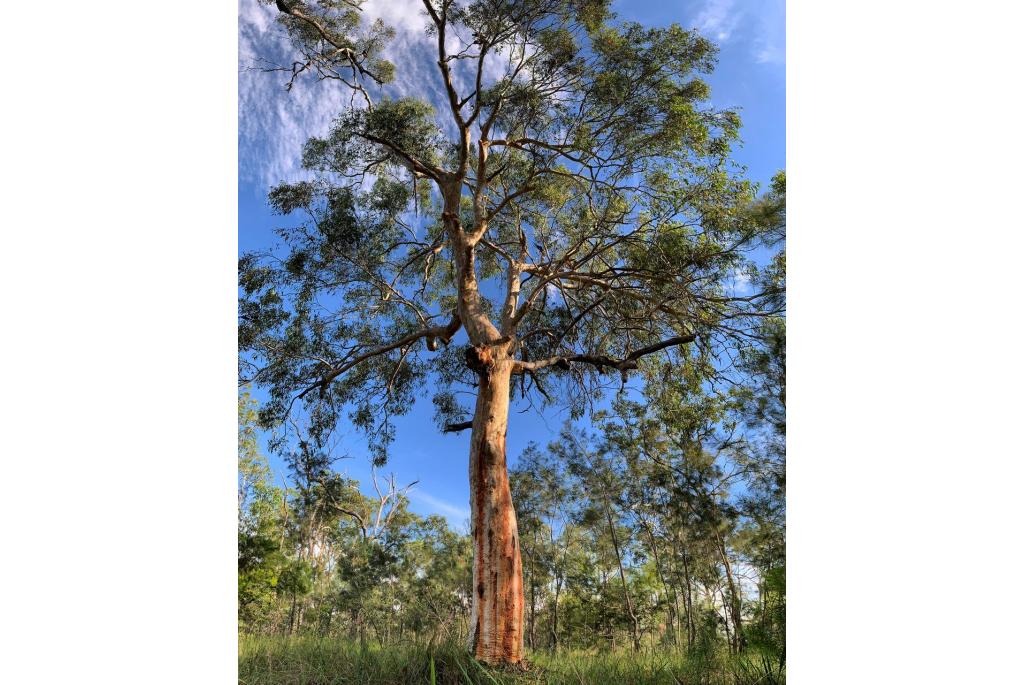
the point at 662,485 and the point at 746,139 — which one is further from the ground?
the point at 746,139

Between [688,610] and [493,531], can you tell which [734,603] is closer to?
[688,610]

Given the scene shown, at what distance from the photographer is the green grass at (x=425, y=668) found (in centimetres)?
260

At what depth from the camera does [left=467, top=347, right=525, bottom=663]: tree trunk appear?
3.02 metres

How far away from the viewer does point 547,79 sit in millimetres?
4012

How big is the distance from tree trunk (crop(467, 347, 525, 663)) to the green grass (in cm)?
15

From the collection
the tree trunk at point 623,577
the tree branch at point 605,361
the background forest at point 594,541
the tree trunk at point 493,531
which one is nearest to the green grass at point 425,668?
the background forest at point 594,541

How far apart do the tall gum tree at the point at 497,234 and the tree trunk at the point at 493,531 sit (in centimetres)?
1

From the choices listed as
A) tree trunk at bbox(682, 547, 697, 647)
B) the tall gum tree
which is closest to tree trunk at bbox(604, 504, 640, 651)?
tree trunk at bbox(682, 547, 697, 647)

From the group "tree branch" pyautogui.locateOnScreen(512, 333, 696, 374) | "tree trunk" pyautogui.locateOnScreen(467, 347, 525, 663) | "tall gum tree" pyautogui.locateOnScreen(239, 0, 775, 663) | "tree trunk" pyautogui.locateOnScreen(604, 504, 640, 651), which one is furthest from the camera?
"tree trunk" pyautogui.locateOnScreen(604, 504, 640, 651)

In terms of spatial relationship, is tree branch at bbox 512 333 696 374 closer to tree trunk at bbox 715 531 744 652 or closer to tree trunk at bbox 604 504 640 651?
tree trunk at bbox 715 531 744 652
